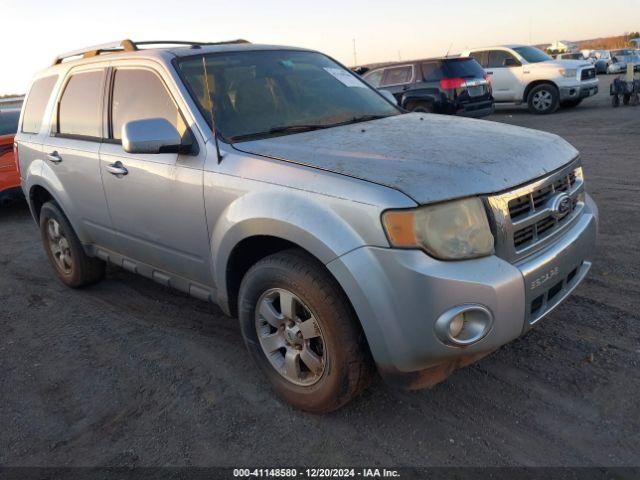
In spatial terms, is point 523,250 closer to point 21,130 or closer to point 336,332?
point 336,332

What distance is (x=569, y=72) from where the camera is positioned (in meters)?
15.1

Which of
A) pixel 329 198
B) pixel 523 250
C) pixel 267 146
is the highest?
pixel 267 146

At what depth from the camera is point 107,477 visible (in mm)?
2574

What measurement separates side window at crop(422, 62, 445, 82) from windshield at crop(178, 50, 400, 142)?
29.9 feet

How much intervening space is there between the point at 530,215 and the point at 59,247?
13.5 ft

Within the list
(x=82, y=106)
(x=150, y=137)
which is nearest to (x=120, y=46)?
(x=82, y=106)

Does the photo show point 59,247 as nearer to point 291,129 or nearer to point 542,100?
point 291,129

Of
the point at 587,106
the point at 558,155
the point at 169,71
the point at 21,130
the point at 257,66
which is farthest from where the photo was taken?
the point at 587,106

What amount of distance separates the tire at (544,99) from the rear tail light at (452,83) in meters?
4.27

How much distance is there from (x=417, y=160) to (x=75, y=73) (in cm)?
314

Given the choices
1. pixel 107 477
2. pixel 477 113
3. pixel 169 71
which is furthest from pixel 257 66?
pixel 477 113

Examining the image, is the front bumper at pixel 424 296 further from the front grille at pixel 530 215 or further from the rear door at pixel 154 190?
the rear door at pixel 154 190

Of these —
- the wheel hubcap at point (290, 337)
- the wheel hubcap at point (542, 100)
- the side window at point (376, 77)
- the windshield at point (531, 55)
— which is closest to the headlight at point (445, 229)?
the wheel hubcap at point (290, 337)

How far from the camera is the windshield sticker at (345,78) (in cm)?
399
